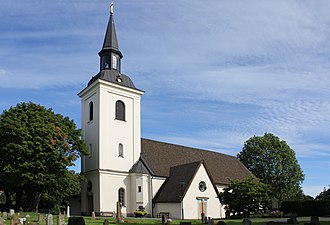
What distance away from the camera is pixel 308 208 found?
42.8 meters

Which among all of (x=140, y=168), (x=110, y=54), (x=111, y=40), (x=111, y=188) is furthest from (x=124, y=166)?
(x=111, y=40)

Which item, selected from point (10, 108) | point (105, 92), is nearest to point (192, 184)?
point (105, 92)

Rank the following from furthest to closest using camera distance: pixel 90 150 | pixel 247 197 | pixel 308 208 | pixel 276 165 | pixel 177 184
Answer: pixel 276 165 → pixel 308 208 → pixel 90 150 → pixel 177 184 → pixel 247 197

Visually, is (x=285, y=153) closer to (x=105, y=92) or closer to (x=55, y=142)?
(x=105, y=92)

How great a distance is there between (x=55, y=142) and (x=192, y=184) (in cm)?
1438

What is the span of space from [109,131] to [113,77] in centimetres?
616

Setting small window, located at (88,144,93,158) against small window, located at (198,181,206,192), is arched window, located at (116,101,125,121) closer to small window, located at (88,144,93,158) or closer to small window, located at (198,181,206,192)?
small window, located at (88,144,93,158)

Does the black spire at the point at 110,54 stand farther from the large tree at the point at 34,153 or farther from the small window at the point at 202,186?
the small window at the point at 202,186

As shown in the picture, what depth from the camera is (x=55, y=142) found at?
34.2 metres

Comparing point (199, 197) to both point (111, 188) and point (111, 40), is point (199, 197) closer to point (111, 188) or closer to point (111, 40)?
point (111, 188)

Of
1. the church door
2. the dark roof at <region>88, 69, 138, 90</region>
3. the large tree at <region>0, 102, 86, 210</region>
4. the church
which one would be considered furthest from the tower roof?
the church door

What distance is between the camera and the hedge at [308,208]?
41156 millimetres

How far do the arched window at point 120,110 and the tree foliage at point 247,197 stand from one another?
1525cm

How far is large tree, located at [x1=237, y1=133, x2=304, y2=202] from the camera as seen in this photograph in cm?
6116
